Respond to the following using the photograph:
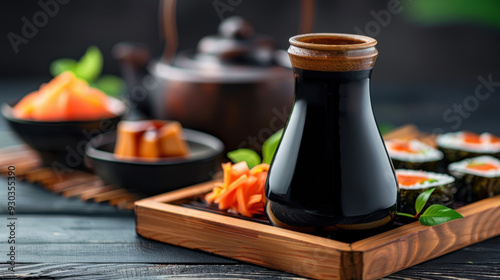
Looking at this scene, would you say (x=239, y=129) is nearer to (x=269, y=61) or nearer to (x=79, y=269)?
(x=269, y=61)

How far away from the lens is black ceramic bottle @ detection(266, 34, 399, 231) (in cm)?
96

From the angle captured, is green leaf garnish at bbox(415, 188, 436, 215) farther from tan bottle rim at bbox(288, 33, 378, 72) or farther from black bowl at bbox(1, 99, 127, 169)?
black bowl at bbox(1, 99, 127, 169)

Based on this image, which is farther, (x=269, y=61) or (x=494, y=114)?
(x=494, y=114)

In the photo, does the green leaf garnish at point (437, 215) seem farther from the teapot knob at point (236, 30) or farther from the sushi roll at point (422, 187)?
the teapot knob at point (236, 30)

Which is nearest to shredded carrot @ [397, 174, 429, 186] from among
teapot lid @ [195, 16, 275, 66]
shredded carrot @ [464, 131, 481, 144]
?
shredded carrot @ [464, 131, 481, 144]

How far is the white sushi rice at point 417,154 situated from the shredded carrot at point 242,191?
34cm

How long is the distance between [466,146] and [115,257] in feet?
2.64

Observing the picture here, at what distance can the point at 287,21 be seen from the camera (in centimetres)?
307

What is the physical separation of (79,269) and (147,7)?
7.21 feet

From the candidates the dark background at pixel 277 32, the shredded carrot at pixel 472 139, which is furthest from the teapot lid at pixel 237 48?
the dark background at pixel 277 32

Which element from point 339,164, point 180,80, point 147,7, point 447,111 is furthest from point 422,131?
point 147,7

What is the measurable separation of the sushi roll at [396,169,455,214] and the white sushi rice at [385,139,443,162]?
0.17 metres

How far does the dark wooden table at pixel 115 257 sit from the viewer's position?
1010 mm

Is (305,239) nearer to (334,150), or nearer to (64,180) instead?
(334,150)
